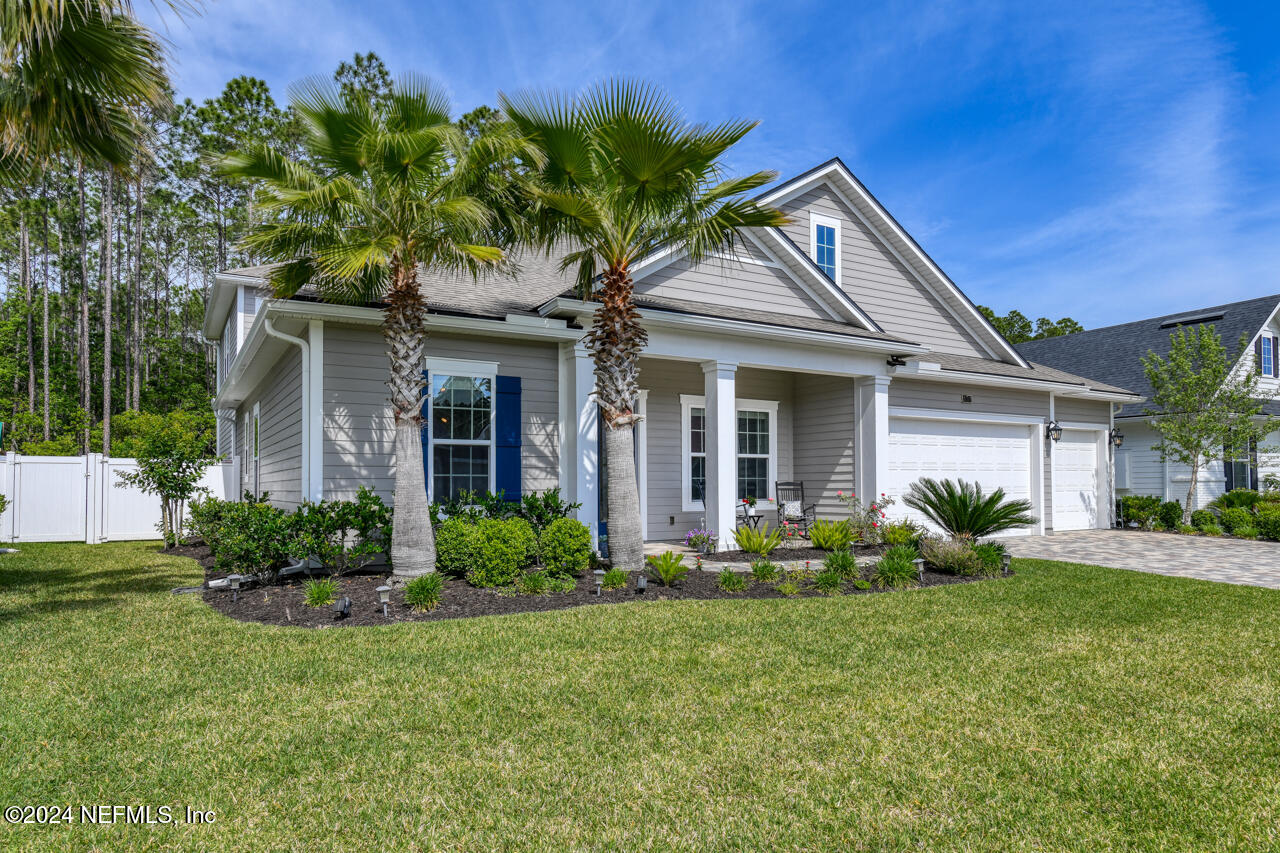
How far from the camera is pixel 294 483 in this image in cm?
966

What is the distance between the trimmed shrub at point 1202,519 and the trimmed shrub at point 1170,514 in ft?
0.88

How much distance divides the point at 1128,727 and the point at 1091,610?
3552 millimetres

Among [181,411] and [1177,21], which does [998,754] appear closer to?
[1177,21]

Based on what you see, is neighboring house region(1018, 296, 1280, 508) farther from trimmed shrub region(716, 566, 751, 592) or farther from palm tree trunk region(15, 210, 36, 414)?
palm tree trunk region(15, 210, 36, 414)

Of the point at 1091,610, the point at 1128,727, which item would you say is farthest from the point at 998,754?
the point at 1091,610

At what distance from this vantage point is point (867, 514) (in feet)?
38.4

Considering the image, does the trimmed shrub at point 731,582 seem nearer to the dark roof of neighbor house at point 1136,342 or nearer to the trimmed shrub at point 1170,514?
the trimmed shrub at point 1170,514

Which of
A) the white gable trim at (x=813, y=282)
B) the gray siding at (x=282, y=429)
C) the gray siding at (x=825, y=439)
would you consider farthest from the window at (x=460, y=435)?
the gray siding at (x=825, y=439)

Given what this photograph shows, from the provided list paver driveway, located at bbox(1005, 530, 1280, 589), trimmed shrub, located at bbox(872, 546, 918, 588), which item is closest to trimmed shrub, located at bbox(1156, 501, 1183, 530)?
paver driveway, located at bbox(1005, 530, 1280, 589)

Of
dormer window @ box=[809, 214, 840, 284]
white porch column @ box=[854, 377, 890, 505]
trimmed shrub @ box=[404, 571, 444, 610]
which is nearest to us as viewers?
trimmed shrub @ box=[404, 571, 444, 610]

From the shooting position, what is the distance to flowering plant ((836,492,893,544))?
1129 cm

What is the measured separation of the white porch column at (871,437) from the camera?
1202 centimetres

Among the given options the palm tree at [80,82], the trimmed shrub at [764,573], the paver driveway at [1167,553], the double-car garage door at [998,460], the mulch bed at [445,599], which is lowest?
the paver driveway at [1167,553]

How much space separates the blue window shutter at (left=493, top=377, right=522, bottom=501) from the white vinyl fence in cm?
920
